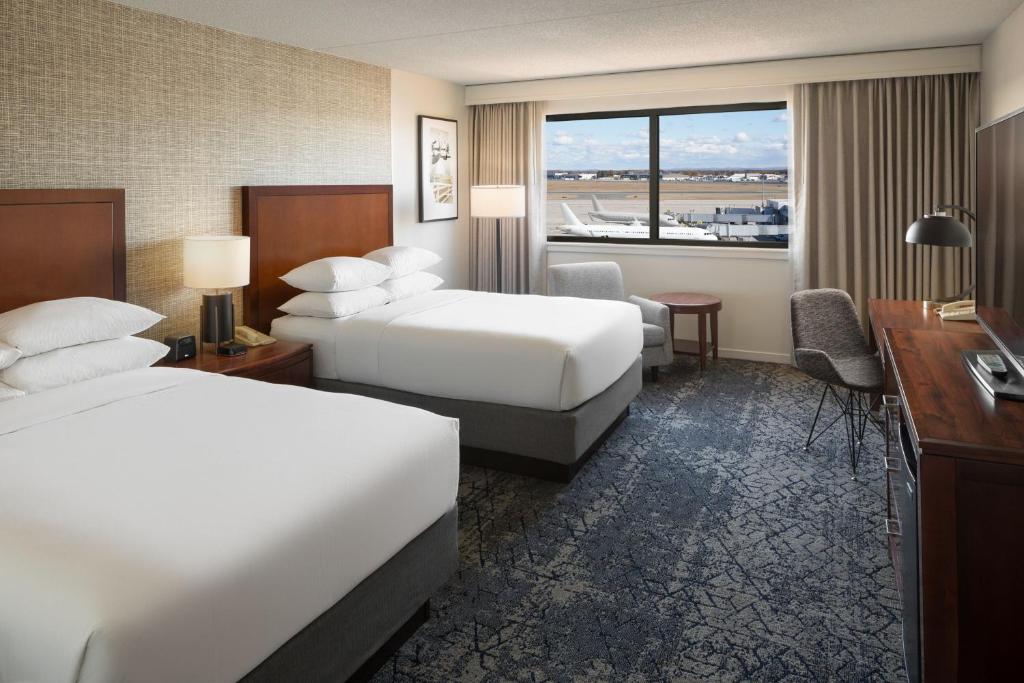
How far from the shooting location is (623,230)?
19.2 ft

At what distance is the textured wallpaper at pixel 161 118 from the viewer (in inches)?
112

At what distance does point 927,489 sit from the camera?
5.12 ft

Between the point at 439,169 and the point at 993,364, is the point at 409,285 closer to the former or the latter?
the point at 439,169

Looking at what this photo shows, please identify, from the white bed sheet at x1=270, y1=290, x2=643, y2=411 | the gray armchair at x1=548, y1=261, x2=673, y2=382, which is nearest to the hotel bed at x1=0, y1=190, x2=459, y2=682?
the white bed sheet at x1=270, y1=290, x2=643, y2=411

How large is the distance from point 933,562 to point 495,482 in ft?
6.20

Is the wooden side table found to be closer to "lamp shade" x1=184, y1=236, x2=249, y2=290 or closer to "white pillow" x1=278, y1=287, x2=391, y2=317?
"white pillow" x1=278, y1=287, x2=391, y2=317

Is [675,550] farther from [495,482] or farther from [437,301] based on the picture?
[437,301]

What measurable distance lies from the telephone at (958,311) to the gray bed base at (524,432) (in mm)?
1500

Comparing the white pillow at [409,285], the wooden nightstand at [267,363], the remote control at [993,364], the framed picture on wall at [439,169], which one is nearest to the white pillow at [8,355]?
the wooden nightstand at [267,363]

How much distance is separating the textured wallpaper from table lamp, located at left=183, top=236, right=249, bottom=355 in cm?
24

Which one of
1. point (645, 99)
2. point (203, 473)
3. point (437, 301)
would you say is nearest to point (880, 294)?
point (645, 99)

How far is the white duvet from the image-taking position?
1.23 metres

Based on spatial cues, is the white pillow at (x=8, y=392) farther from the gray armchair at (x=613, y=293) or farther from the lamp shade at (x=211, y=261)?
the gray armchair at (x=613, y=293)

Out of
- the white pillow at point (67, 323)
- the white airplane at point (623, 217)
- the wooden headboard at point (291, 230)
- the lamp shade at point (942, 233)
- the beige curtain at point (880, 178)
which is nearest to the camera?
the white pillow at point (67, 323)
